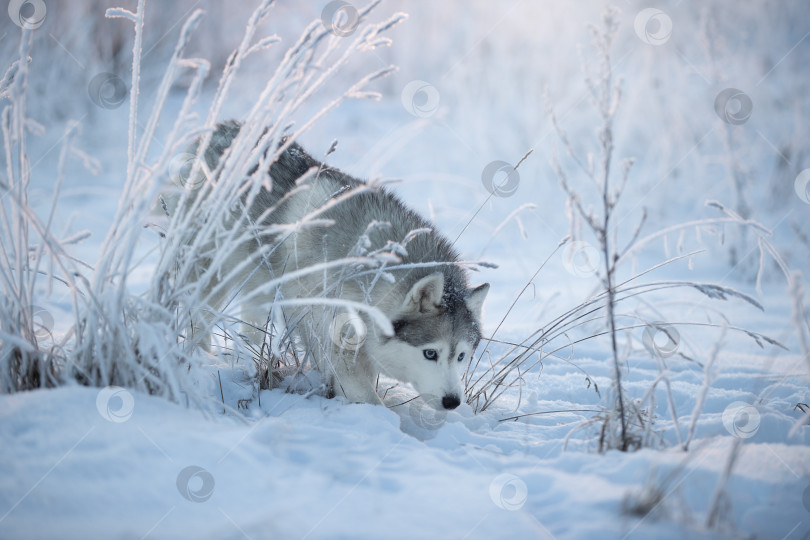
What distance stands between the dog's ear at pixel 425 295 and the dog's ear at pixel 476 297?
0.23 m

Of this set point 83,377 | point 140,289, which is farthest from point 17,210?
point 140,289

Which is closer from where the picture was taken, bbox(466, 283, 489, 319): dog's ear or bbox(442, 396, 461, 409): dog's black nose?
bbox(442, 396, 461, 409): dog's black nose

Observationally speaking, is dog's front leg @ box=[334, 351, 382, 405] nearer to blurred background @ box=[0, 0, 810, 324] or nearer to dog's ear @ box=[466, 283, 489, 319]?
dog's ear @ box=[466, 283, 489, 319]

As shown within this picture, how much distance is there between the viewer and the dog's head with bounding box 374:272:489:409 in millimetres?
2979

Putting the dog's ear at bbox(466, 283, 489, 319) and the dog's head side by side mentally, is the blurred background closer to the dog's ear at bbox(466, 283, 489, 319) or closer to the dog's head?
the dog's ear at bbox(466, 283, 489, 319)

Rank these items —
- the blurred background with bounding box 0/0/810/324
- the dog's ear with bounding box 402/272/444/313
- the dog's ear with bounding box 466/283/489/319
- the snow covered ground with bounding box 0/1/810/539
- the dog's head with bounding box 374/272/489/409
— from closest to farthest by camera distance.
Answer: the snow covered ground with bounding box 0/1/810/539 < the dog's ear with bounding box 402/272/444/313 < the dog's head with bounding box 374/272/489/409 < the dog's ear with bounding box 466/283/489/319 < the blurred background with bounding box 0/0/810/324

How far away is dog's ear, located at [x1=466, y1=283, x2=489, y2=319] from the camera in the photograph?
3.16 m

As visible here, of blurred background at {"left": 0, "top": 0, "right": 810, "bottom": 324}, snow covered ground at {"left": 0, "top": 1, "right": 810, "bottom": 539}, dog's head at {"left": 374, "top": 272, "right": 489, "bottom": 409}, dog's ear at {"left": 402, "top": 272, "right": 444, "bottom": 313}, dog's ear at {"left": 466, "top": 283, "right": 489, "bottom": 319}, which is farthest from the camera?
blurred background at {"left": 0, "top": 0, "right": 810, "bottom": 324}

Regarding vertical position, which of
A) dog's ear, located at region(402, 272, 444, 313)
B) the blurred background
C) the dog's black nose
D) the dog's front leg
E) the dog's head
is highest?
the blurred background

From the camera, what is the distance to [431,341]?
304 centimetres

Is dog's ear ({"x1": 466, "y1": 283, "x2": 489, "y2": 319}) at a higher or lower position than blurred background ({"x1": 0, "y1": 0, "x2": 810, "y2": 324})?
lower

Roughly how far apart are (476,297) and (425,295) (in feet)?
1.19

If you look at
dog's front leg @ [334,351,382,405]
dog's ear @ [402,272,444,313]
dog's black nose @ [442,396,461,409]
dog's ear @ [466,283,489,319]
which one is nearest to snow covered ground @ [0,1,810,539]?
dog's black nose @ [442,396,461,409]

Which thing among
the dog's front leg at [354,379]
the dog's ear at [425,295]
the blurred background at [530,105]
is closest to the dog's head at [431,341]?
the dog's ear at [425,295]
